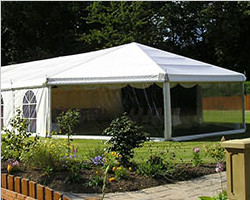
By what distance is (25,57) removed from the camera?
30500 mm

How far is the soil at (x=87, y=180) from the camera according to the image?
518cm

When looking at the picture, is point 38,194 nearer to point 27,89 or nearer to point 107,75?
point 107,75

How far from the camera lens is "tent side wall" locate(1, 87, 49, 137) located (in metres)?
12.3

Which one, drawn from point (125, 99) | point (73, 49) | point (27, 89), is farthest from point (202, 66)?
point (73, 49)

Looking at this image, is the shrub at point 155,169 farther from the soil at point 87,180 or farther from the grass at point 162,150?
the grass at point 162,150

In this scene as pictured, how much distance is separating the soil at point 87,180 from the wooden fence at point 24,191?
953mm

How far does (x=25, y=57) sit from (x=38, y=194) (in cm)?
2813

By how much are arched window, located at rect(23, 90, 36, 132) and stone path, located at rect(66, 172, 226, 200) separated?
8327 millimetres

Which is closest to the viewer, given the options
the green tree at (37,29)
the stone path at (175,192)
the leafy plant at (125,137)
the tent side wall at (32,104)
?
the stone path at (175,192)

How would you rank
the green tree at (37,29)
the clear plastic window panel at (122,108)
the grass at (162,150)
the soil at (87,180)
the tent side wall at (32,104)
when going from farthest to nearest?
1. the green tree at (37,29)
2. the tent side wall at (32,104)
3. the clear plastic window panel at (122,108)
4. the grass at (162,150)
5. the soil at (87,180)

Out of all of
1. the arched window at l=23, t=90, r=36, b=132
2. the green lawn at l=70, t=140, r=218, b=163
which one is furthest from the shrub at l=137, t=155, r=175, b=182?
the arched window at l=23, t=90, r=36, b=132

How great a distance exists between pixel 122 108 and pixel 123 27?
1759 centimetres

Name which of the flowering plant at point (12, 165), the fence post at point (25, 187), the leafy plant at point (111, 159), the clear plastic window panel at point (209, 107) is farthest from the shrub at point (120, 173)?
the clear plastic window panel at point (209, 107)

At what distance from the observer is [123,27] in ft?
99.5
